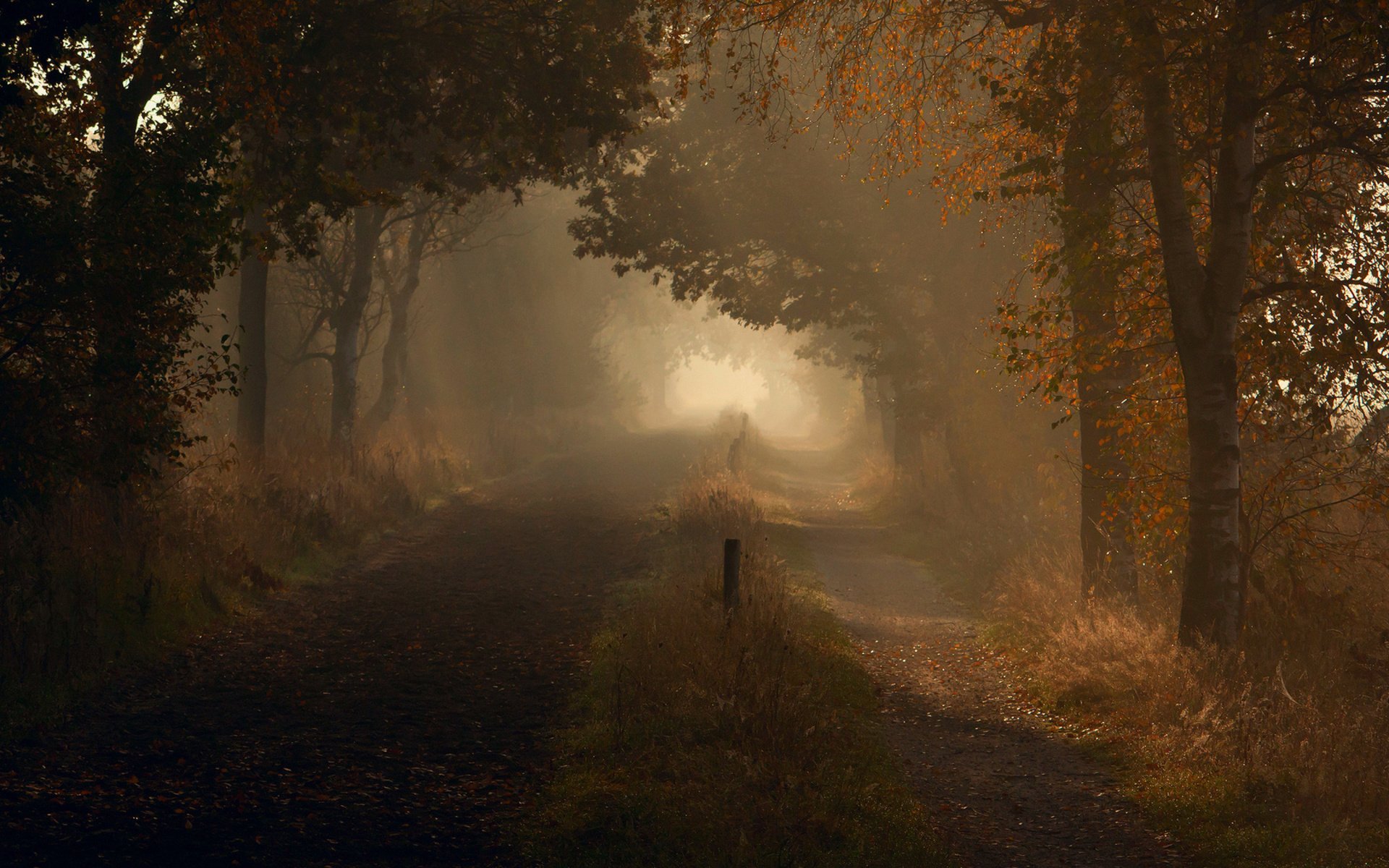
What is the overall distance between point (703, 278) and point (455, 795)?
55.8 feet

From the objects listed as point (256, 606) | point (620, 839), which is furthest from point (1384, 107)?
point (256, 606)

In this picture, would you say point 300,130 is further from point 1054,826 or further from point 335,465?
point 1054,826

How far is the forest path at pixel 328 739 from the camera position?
6008mm

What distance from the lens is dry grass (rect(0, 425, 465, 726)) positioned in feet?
27.6

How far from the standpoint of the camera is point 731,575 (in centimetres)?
1020

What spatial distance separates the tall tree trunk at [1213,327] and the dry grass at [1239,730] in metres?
0.60

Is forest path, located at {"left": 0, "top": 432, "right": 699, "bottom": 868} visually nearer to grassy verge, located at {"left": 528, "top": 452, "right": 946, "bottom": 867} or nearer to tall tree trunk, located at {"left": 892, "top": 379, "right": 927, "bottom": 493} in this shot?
grassy verge, located at {"left": 528, "top": 452, "right": 946, "bottom": 867}

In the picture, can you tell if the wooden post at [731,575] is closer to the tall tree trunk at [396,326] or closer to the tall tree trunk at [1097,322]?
the tall tree trunk at [1097,322]

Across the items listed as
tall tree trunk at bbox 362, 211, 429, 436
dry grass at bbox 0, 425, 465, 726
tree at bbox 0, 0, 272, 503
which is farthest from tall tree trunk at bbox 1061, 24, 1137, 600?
tall tree trunk at bbox 362, 211, 429, 436

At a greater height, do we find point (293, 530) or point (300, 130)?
point (300, 130)

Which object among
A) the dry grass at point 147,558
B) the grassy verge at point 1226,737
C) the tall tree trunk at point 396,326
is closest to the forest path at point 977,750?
the grassy verge at point 1226,737

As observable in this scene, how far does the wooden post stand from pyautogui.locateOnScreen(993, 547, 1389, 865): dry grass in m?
3.04

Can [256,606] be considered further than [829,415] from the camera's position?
No

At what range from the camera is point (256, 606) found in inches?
461
